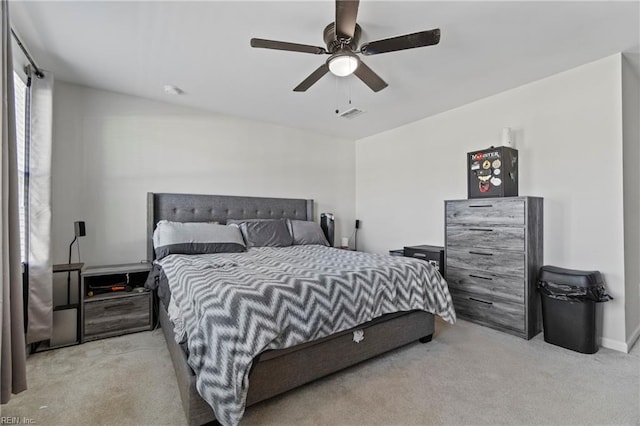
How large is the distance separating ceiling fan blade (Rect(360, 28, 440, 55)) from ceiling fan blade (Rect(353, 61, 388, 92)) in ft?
0.67

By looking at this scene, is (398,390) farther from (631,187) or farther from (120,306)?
(631,187)

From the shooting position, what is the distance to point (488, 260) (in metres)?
2.97

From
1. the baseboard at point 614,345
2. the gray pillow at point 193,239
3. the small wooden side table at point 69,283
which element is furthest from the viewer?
the gray pillow at point 193,239

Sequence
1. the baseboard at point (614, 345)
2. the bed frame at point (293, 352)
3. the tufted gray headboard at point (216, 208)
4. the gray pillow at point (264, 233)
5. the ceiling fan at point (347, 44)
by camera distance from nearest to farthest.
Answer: the bed frame at point (293, 352)
the ceiling fan at point (347, 44)
the baseboard at point (614, 345)
the tufted gray headboard at point (216, 208)
the gray pillow at point (264, 233)

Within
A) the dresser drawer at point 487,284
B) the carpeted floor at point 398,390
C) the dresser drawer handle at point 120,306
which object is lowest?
the carpeted floor at point 398,390

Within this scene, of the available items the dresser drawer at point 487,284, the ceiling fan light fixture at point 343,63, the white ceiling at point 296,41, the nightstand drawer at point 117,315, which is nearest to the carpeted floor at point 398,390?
the nightstand drawer at point 117,315

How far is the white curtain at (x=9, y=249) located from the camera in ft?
4.74

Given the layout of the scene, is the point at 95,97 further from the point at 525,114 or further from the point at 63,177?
the point at 525,114

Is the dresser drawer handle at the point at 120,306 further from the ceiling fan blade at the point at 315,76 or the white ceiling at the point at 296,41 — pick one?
the ceiling fan blade at the point at 315,76

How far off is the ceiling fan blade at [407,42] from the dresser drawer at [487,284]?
2.27 metres

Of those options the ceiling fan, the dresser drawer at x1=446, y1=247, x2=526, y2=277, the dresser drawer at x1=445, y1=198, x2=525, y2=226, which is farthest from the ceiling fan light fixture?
the dresser drawer at x1=446, y1=247, x2=526, y2=277

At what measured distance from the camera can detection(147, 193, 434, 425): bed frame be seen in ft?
5.14

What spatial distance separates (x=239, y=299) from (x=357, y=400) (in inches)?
38.3

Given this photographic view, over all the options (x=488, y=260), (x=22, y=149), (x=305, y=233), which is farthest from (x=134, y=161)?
(x=488, y=260)
